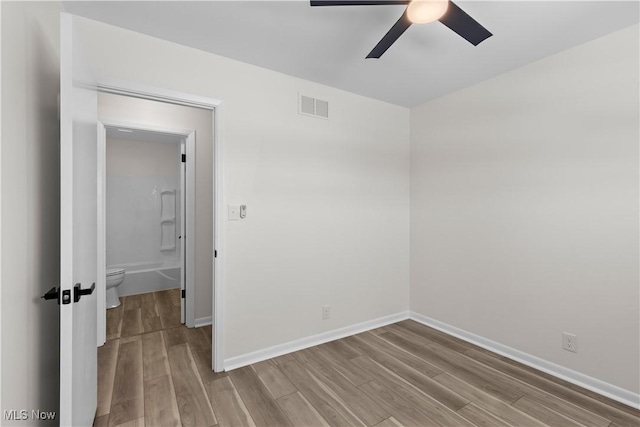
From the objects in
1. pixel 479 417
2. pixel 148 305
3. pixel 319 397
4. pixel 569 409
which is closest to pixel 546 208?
pixel 569 409

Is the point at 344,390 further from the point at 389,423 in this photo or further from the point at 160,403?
the point at 160,403

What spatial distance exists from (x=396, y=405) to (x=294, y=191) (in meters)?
1.81

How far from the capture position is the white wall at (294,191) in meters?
2.27

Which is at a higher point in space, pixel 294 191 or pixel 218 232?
pixel 294 191

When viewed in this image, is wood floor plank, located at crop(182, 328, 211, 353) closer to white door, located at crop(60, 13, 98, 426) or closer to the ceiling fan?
white door, located at crop(60, 13, 98, 426)

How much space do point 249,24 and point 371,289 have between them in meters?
2.65

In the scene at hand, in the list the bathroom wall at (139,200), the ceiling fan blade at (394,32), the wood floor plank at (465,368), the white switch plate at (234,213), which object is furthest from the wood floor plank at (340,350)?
the bathroom wall at (139,200)

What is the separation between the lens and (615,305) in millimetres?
2039

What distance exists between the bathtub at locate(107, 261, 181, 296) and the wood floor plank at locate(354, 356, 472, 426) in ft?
11.6

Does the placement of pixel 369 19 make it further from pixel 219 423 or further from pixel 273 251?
pixel 219 423

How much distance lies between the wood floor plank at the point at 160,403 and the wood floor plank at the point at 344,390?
974 millimetres

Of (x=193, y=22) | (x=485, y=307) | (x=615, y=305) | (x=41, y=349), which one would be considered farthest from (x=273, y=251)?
(x=615, y=305)

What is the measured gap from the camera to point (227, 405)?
194 cm

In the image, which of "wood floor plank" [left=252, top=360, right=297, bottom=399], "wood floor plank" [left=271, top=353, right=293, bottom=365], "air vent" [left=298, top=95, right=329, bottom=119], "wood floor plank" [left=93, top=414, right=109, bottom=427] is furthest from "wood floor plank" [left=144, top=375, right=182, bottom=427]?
"air vent" [left=298, top=95, right=329, bottom=119]
